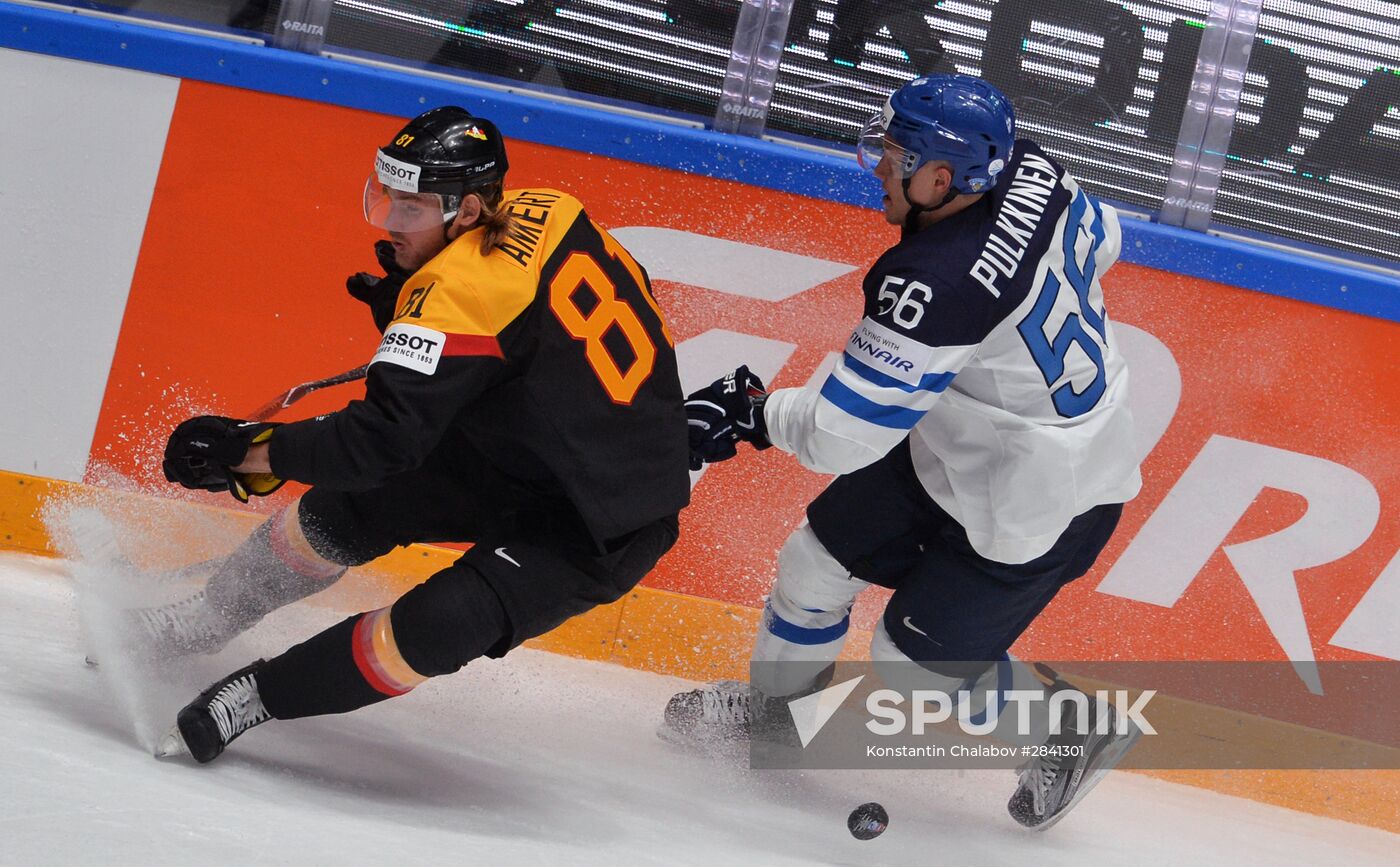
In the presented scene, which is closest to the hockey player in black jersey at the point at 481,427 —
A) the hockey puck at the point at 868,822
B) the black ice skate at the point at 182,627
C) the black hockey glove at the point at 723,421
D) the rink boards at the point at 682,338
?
the black hockey glove at the point at 723,421

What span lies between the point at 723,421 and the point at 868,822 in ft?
2.66

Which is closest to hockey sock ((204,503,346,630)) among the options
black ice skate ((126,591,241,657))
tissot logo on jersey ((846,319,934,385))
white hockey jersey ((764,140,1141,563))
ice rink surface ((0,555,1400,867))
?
black ice skate ((126,591,241,657))

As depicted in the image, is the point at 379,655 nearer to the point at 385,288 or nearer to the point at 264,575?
the point at 264,575

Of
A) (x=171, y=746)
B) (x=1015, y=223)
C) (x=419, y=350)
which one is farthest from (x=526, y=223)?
(x=171, y=746)

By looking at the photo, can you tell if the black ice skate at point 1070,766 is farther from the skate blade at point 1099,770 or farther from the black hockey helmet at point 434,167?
the black hockey helmet at point 434,167

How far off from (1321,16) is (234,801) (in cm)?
298

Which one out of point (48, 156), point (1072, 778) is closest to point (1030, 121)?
point (1072, 778)

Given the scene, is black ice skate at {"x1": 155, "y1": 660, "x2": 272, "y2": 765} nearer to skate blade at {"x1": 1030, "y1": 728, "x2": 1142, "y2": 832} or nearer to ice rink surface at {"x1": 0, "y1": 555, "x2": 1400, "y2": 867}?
ice rink surface at {"x1": 0, "y1": 555, "x2": 1400, "y2": 867}

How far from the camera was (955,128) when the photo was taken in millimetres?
2334

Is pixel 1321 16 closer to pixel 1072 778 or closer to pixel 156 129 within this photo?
pixel 1072 778

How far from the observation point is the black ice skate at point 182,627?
2.53 meters

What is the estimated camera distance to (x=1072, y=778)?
2760mm

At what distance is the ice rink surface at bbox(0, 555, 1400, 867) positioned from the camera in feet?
6.02

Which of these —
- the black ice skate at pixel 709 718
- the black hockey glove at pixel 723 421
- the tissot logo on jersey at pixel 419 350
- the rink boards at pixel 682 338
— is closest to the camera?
the tissot logo on jersey at pixel 419 350
